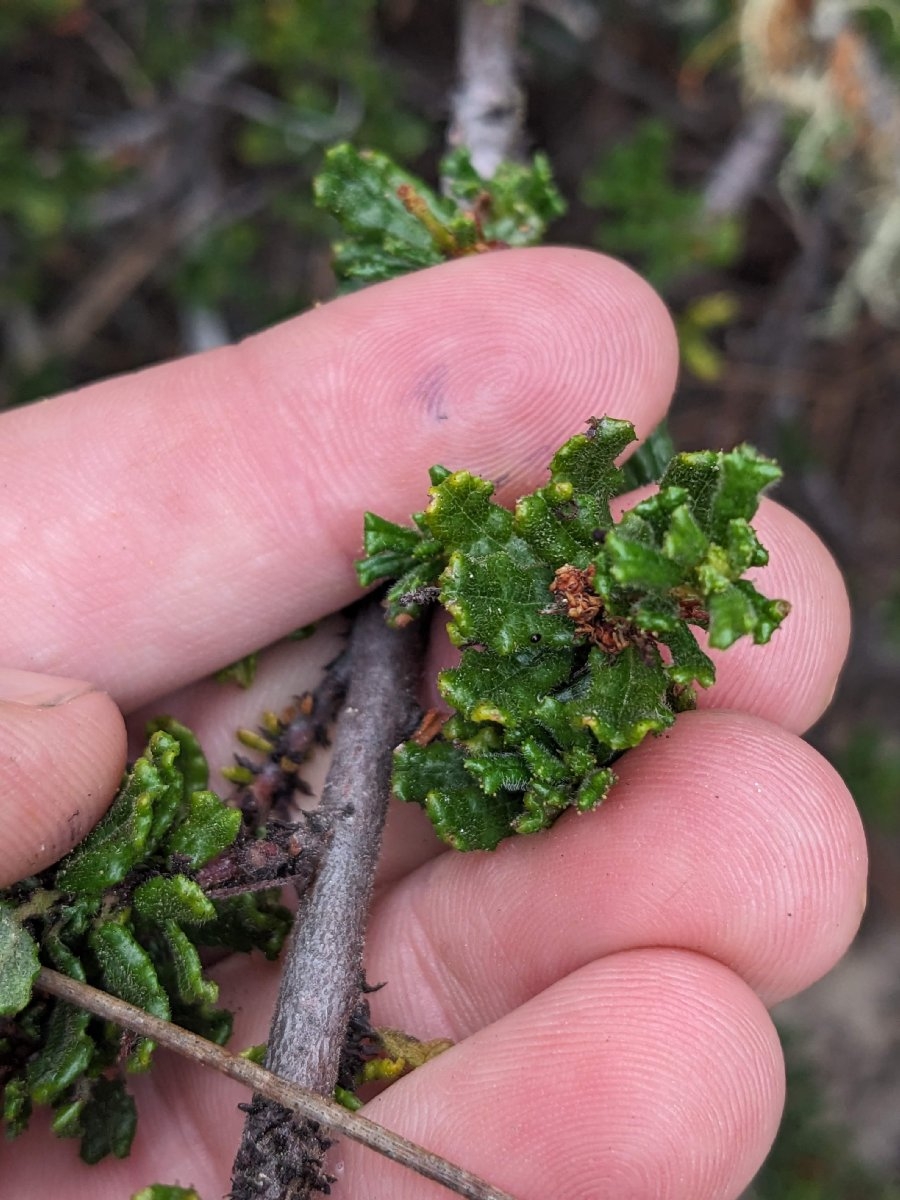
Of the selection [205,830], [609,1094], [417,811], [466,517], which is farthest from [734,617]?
[417,811]

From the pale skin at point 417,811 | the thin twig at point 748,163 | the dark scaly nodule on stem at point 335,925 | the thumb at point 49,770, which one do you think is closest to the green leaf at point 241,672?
the pale skin at point 417,811

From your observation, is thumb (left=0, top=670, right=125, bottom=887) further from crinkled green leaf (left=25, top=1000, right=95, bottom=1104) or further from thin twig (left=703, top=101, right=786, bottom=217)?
thin twig (left=703, top=101, right=786, bottom=217)

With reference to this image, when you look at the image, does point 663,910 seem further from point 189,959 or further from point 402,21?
point 402,21

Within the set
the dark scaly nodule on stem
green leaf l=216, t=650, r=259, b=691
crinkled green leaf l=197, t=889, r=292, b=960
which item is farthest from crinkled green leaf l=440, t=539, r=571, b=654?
green leaf l=216, t=650, r=259, b=691

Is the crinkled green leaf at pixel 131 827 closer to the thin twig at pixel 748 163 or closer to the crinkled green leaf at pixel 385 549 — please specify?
the crinkled green leaf at pixel 385 549

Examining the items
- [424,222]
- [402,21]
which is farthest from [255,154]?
[424,222]

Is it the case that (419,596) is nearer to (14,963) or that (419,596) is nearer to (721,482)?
(721,482)
